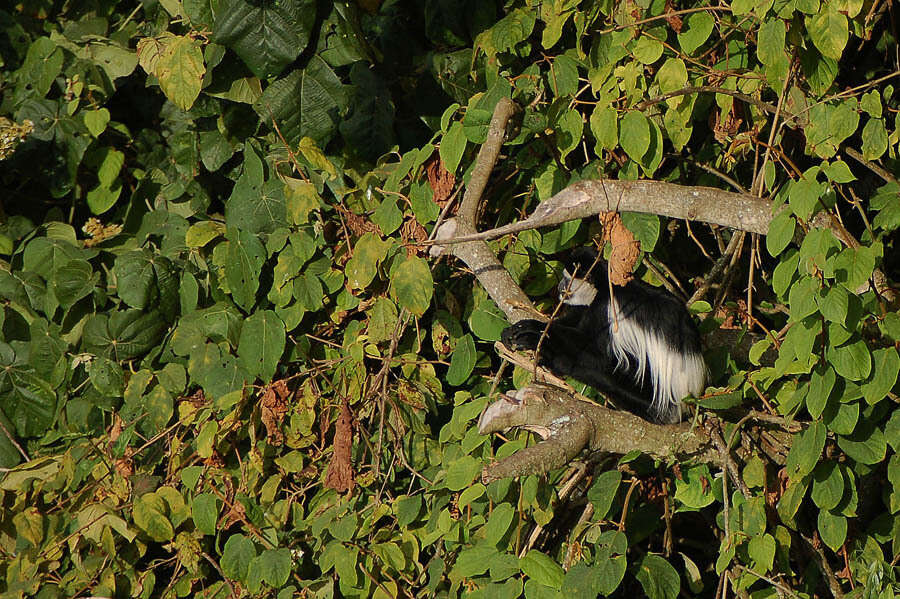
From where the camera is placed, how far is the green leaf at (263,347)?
2.92 m

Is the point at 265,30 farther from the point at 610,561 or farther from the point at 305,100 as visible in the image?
the point at 610,561

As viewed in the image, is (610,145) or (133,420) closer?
(610,145)

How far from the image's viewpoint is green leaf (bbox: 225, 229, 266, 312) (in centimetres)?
298

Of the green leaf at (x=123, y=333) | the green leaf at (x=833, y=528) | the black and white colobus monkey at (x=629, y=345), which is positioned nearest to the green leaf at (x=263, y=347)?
the green leaf at (x=123, y=333)

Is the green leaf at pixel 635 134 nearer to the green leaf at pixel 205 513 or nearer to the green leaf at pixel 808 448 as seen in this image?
the green leaf at pixel 808 448

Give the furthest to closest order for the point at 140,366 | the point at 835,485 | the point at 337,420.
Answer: the point at 140,366, the point at 337,420, the point at 835,485

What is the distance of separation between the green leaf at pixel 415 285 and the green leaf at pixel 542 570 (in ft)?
2.19

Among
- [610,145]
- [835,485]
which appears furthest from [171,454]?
[835,485]

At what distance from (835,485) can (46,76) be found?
295 centimetres

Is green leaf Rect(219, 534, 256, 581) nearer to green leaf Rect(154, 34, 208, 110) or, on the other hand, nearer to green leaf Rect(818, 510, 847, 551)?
green leaf Rect(154, 34, 208, 110)

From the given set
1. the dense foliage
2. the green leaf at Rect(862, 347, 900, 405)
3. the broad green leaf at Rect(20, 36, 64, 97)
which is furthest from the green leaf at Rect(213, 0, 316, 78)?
the green leaf at Rect(862, 347, 900, 405)

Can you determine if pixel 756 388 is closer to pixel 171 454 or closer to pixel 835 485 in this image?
pixel 835 485

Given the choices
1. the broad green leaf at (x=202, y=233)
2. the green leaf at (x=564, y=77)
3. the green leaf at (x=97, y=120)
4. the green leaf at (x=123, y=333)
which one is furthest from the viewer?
the green leaf at (x=97, y=120)

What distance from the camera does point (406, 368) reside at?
2920 mm
